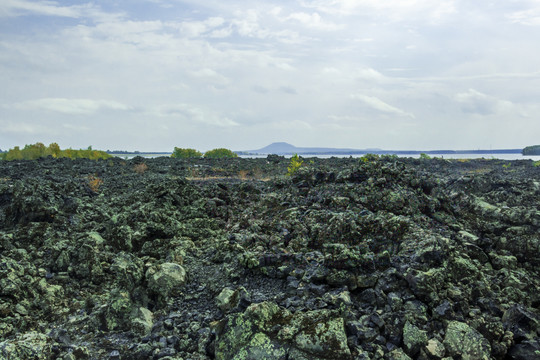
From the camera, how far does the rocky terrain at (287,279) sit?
4738 mm

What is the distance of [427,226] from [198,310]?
5891 millimetres

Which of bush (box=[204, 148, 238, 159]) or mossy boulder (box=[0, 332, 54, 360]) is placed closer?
mossy boulder (box=[0, 332, 54, 360])

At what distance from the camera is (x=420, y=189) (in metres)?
10.5

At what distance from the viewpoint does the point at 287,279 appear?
636 centimetres

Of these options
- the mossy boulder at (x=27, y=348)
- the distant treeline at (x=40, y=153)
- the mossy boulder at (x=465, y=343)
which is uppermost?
the distant treeline at (x=40, y=153)

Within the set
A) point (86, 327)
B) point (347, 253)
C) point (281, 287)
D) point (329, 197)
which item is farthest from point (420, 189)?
point (86, 327)

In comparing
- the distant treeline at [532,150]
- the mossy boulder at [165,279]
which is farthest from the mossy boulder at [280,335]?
the distant treeline at [532,150]

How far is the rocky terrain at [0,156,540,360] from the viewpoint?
4.74m

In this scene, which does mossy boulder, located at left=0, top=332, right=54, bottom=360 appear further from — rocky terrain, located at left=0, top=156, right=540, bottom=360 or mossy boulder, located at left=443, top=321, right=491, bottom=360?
mossy boulder, located at left=443, top=321, right=491, bottom=360

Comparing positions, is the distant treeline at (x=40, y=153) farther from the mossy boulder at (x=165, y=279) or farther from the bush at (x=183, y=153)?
the mossy boulder at (x=165, y=279)

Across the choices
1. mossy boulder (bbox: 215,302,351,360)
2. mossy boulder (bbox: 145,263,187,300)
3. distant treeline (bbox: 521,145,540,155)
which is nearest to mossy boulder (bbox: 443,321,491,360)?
mossy boulder (bbox: 215,302,351,360)

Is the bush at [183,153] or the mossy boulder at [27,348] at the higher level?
the bush at [183,153]

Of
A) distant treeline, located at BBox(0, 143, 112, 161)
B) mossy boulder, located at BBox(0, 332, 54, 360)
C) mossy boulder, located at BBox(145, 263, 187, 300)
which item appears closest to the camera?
mossy boulder, located at BBox(0, 332, 54, 360)

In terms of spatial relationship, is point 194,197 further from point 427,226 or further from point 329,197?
point 427,226
